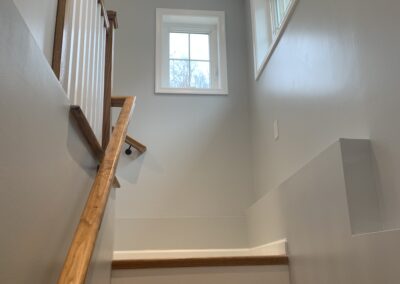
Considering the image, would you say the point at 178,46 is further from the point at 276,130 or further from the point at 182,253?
the point at 182,253

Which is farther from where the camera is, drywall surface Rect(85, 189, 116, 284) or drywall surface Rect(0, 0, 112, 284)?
drywall surface Rect(85, 189, 116, 284)

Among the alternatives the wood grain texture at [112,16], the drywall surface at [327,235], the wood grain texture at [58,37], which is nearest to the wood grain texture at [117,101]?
the wood grain texture at [112,16]

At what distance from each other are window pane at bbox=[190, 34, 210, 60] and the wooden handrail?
2459 millimetres

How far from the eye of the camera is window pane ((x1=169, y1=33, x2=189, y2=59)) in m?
4.25

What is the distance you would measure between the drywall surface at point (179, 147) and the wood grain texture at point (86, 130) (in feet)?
5.57

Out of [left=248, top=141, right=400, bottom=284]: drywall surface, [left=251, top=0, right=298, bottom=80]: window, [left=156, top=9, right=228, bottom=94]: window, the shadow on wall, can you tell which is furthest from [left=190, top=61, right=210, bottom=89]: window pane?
the shadow on wall

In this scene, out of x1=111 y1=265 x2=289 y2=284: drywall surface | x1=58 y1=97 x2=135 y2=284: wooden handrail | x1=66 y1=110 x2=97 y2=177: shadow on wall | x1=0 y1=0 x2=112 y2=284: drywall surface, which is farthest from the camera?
x1=111 y1=265 x2=289 y2=284: drywall surface

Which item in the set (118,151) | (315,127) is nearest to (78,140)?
(118,151)

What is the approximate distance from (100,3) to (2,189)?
4.93ft

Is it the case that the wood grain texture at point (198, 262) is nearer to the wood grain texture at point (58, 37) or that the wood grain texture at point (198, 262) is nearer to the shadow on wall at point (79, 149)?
the shadow on wall at point (79, 149)

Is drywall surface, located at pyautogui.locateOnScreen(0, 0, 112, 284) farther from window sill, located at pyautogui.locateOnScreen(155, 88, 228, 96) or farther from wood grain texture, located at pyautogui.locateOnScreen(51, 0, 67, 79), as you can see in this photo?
window sill, located at pyautogui.locateOnScreen(155, 88, 228, 96)

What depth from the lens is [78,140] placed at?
5.37 ft

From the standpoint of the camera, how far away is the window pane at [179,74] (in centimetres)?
413

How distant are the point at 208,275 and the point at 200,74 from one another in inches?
93.6
